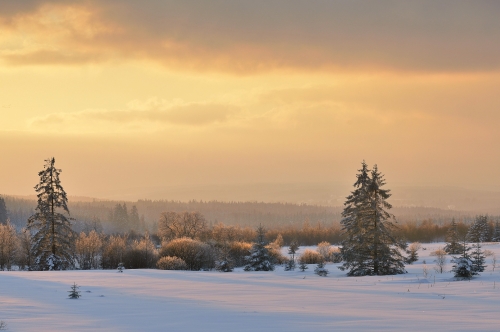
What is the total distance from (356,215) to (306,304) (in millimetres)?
24383

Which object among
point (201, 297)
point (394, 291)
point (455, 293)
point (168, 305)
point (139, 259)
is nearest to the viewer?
point (168, 305)

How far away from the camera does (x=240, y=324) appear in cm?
1332

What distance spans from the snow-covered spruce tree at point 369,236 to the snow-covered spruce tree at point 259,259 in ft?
29.9

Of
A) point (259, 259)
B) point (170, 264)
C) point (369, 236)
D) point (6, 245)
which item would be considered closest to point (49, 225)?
point (170, 264)

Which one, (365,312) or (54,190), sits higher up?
(54,190)

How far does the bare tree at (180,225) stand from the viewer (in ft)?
312

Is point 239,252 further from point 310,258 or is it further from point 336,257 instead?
point 336,257

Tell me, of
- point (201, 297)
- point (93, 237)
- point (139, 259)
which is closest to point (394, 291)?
point (201, 297)

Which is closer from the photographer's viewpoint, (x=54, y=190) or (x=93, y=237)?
(x=54, y=190)

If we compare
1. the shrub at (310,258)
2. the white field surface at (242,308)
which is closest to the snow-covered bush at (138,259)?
the shrub at (310,258)

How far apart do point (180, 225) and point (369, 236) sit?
60643mm

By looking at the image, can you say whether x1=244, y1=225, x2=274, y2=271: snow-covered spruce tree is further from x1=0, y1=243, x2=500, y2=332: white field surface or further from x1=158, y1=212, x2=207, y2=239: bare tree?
x1=158, y1=212, x2=207, y2=239: bare tree

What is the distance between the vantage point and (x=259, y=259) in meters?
48.6

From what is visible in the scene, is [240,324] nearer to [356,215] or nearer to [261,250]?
[356,215]
